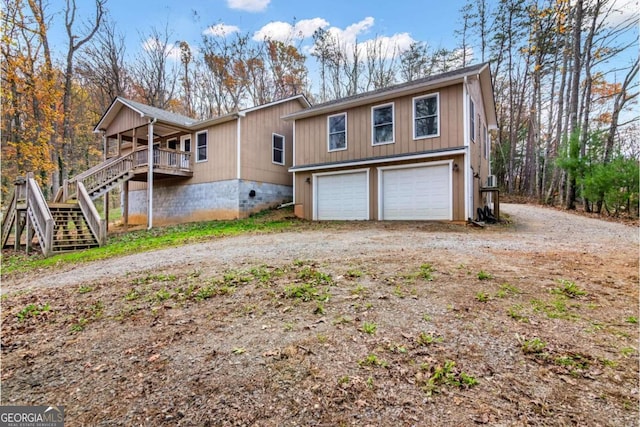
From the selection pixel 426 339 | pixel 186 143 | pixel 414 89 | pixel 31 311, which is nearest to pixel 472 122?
pixel 414 89

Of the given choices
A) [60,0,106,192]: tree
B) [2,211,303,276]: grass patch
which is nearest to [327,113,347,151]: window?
[2,211,303,276]: grass patch

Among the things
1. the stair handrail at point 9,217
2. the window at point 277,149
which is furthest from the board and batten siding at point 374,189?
the stair handrail at point 9,217

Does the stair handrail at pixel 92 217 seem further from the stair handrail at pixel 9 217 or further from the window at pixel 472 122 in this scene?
the window at pixel 472 122

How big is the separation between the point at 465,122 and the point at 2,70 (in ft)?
64.6

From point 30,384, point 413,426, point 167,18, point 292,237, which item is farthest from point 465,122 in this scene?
point 167,18

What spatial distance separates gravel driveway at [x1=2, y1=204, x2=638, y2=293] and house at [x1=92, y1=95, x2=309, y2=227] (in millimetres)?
5853

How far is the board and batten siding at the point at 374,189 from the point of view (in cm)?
993

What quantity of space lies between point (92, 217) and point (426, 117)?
37.3ft

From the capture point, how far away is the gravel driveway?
574 cm

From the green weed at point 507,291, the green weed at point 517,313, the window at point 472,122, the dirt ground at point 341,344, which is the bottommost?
the dirt ground at point 341,344

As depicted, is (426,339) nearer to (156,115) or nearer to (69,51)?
(156,115)

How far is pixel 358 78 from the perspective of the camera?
25125 mm

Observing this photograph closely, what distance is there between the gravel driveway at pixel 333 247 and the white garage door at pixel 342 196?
309cm

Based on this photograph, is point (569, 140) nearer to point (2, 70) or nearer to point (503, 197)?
point (503, 197)
